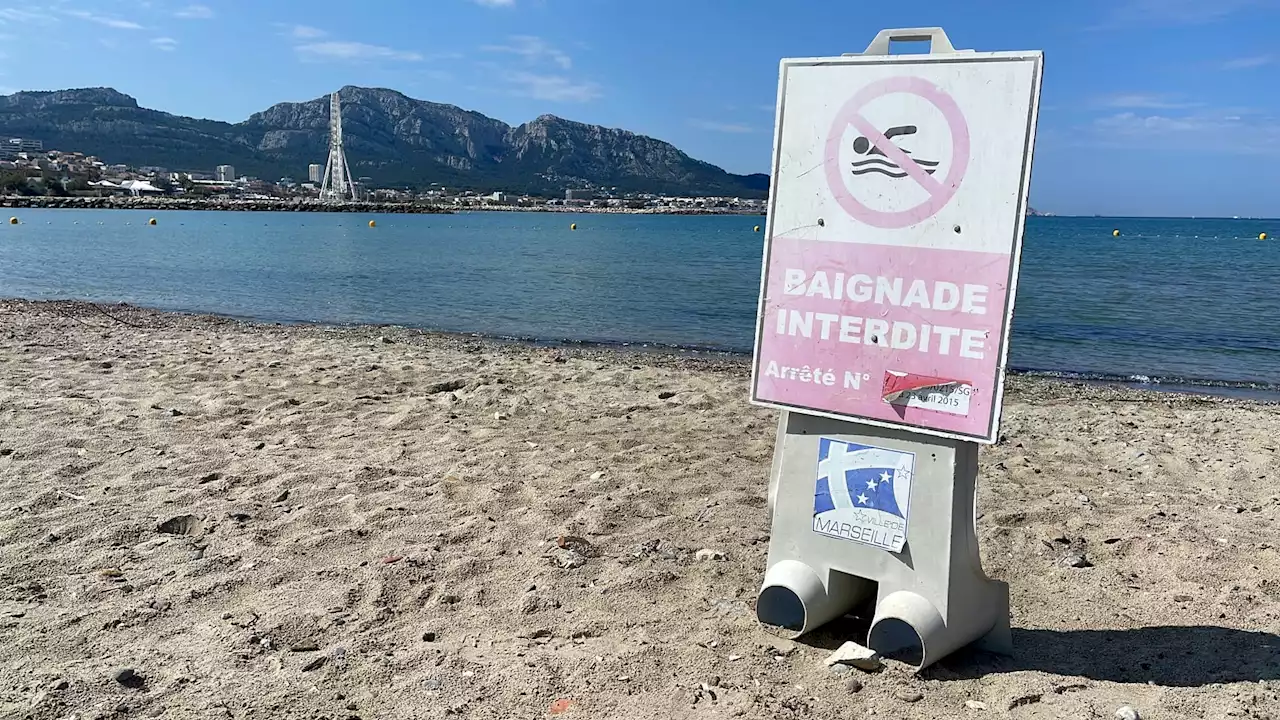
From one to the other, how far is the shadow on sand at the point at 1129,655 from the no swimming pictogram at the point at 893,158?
1619 millimetres

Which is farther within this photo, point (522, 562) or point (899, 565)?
point (522, 562)

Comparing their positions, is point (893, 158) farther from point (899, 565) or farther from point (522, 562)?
point (522, 562)

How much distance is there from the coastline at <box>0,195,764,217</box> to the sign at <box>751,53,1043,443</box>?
116482mm

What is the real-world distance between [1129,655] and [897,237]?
1.86 m

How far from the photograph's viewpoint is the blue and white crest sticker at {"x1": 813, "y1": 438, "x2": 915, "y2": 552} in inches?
128

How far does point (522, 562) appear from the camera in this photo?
4207mm

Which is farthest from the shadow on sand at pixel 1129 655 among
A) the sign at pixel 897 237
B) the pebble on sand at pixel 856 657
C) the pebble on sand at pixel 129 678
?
the pebble on sand at pixel 129 678

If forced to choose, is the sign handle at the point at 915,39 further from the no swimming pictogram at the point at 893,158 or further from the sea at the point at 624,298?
the sea at the point at 624,298

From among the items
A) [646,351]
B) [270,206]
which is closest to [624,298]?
[646,351]

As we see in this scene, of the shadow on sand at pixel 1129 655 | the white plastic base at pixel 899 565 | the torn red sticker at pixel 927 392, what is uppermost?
the torn red sticker at pixel 927 392

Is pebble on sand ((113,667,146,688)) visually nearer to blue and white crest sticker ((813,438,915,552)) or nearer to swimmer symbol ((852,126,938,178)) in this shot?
blue and white crest sticker ((813,438,915,552))

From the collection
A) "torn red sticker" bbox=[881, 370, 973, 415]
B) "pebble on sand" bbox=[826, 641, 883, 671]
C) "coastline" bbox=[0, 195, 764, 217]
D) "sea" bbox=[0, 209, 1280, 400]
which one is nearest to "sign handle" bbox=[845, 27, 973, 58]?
"torn red sticker" bbox=[881, 370, 973, 415]

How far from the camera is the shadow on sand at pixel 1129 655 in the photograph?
327 cm

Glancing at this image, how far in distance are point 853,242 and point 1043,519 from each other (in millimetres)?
2627
